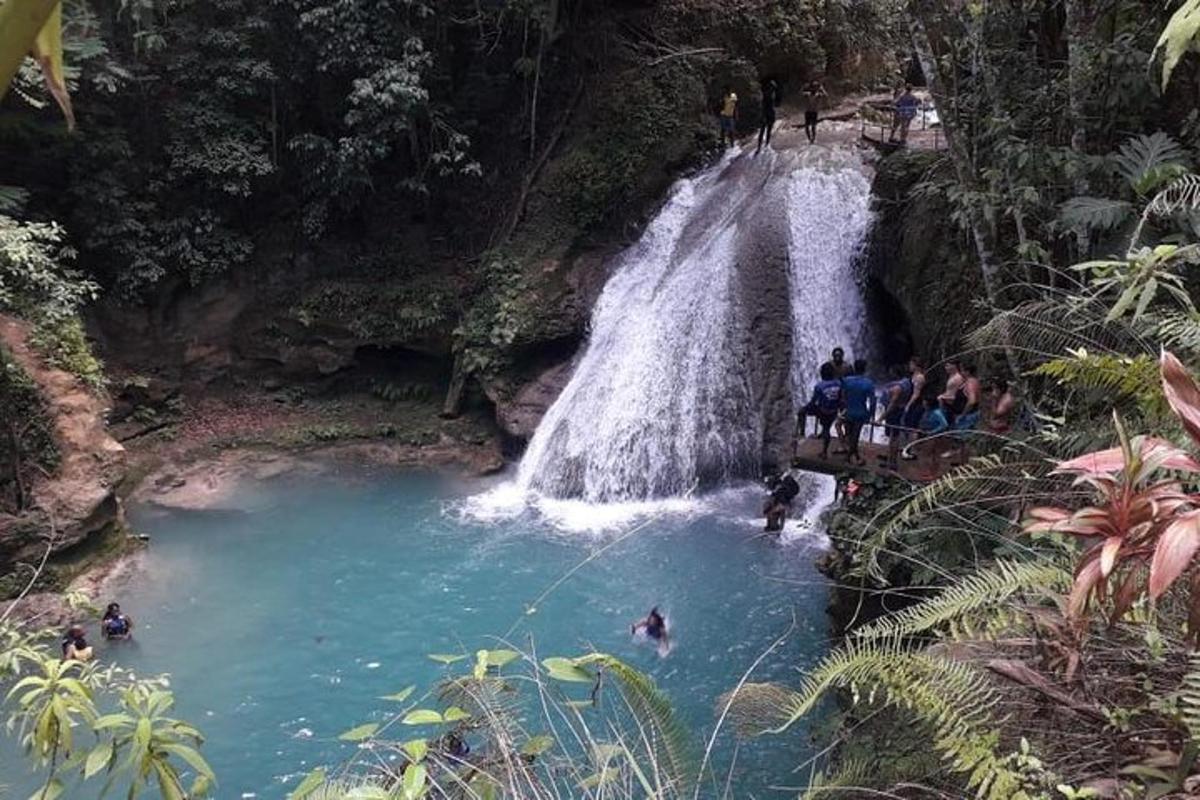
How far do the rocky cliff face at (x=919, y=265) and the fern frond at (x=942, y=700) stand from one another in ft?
21.6

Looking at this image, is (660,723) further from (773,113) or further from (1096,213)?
(773,113)

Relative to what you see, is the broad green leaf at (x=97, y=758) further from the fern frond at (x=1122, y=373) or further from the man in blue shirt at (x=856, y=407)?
the man in blue shirt at (x=856, y=407)

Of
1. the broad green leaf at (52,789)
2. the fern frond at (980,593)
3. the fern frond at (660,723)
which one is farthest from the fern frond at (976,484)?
the broad green leaf at (52,789)

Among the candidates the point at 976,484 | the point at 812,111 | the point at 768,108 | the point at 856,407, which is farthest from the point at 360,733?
the point at 812,111

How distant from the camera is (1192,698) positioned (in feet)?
6.54

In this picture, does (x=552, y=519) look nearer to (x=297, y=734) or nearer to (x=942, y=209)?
(x=297, y=734)

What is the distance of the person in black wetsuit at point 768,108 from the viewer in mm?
14797

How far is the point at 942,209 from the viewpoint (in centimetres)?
1024

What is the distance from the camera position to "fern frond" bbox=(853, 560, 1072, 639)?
2.88 meters

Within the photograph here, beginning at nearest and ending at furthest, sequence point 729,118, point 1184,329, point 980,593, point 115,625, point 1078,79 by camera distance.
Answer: point 980,593
point 1184,329
point 1078,79
point 115,625
point 729,118

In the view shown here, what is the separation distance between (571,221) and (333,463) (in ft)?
18.8

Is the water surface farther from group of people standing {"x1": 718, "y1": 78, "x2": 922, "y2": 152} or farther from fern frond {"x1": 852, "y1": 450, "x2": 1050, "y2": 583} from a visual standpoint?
group of people standing {"x1": 718, "y1": 78, "x2": 922, "y2": 152}

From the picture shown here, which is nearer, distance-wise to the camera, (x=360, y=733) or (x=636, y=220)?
(x=360, y=733)

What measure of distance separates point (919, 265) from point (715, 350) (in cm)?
328
